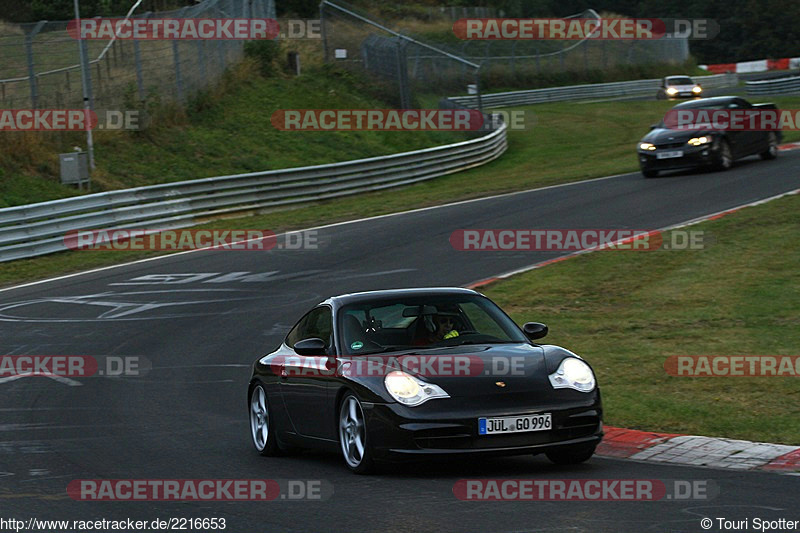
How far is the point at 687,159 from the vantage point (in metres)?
27.2

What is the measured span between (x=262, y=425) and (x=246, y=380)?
3.29 m

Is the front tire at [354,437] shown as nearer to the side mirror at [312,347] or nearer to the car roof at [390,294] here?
the side mirror at [312,347]

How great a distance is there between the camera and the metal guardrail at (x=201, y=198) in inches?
919

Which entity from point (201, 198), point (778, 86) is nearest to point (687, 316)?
point (201, 198)

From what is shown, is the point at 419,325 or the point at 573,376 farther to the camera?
the point at 419,325

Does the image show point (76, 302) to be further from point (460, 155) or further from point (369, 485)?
point (460, 155)

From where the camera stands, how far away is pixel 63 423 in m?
10.8

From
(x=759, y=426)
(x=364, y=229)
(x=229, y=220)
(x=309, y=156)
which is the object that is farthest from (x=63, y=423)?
(x=309, y=156)

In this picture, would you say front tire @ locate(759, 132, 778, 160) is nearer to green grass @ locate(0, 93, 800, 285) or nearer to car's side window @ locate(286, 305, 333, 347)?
green grass @ locate(0, 93, 800, 285)

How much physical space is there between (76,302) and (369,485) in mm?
11522

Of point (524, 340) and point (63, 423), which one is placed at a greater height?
point (524, 340)

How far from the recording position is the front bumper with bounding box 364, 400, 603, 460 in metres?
7.66
